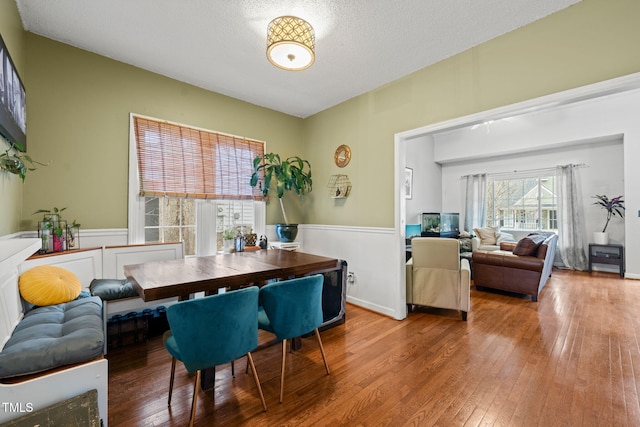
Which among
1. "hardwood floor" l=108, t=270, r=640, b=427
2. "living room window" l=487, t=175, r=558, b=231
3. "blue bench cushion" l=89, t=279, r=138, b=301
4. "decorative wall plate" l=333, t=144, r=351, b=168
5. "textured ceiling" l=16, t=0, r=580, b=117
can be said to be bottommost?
"hardwood floor" l=108, t=270, r=640, b=427

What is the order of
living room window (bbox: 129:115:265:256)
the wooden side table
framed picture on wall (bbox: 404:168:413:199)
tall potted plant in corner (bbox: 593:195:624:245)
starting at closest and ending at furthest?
living room window (bbox: 129:115:265:256) → the wooden side table → tall potted plant in corner (bbox: 593:195:624:245) → framed picture on wall (bbox: 404:168:413:199)

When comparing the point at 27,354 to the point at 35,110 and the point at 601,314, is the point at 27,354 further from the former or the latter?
the point at 601,314

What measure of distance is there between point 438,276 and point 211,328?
2.64m

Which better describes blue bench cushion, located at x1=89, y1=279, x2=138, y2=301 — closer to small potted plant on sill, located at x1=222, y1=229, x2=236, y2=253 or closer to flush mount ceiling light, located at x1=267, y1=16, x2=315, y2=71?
small potted plant on sill, located at x1=222, y1=229, x2=236, y2=253

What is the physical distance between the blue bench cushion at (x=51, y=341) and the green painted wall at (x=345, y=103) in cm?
81

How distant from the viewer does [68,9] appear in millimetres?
2129

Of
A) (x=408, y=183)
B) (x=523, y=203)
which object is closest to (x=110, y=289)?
(x=408, y=183)

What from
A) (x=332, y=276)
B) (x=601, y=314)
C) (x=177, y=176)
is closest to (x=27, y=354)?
(x=332, y=276)

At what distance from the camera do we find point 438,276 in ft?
10.4

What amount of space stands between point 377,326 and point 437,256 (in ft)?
3.53

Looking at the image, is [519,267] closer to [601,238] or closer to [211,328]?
[601,238]

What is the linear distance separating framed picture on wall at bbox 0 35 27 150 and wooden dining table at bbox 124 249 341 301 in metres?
1.16

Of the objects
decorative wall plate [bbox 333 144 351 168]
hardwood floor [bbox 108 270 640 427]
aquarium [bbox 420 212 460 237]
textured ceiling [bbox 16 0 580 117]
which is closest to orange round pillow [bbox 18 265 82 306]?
hardwood floor [bbox 108 270 640 427]

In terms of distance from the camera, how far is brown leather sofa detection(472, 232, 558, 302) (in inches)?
143
